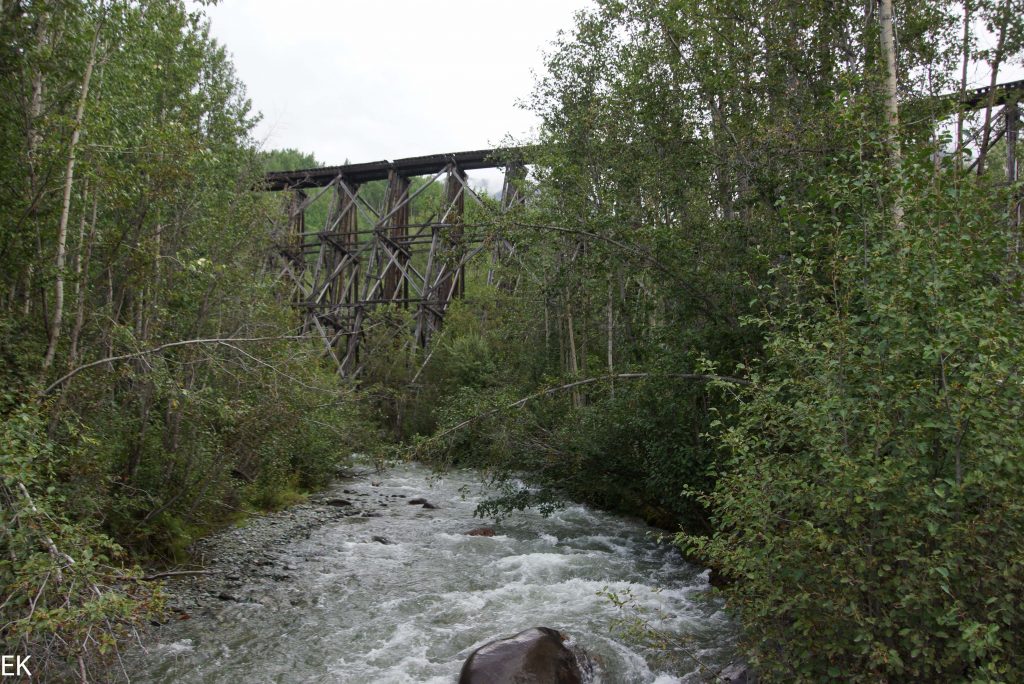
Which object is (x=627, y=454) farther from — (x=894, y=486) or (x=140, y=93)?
(x=140, y=93)

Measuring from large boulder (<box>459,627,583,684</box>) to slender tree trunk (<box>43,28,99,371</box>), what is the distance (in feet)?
13.5

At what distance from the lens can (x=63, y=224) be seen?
606 cm

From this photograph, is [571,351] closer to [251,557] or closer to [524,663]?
[251,557]

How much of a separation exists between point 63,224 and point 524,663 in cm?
508

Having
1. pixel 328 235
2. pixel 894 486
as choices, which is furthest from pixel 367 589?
pixel 328 235

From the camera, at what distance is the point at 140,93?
8.58 meters

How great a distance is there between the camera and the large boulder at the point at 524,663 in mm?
5359

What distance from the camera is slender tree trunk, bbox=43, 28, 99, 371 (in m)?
5.92

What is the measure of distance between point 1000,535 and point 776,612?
1126 mm

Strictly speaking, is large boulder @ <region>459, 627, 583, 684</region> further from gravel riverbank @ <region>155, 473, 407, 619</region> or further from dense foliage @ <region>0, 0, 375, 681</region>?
gravel riverbank @ <region>155, 473, 407, 619</region>

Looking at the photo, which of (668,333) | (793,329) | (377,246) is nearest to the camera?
(793,329)

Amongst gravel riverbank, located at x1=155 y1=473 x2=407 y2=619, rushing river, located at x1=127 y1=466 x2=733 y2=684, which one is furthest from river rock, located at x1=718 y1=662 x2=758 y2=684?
gravel riverbank, located at x1=155 y1=473 x2=407 y2=619

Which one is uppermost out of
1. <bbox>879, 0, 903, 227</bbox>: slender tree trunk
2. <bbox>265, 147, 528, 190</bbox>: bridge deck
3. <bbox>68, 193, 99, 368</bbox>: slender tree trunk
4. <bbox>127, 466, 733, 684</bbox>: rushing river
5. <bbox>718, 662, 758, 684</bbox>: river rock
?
<bbox>265, 147, 528, 190</bbox>: bridge deck

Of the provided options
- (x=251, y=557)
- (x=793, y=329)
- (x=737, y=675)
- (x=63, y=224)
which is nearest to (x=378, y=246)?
(x=251, y=557)
